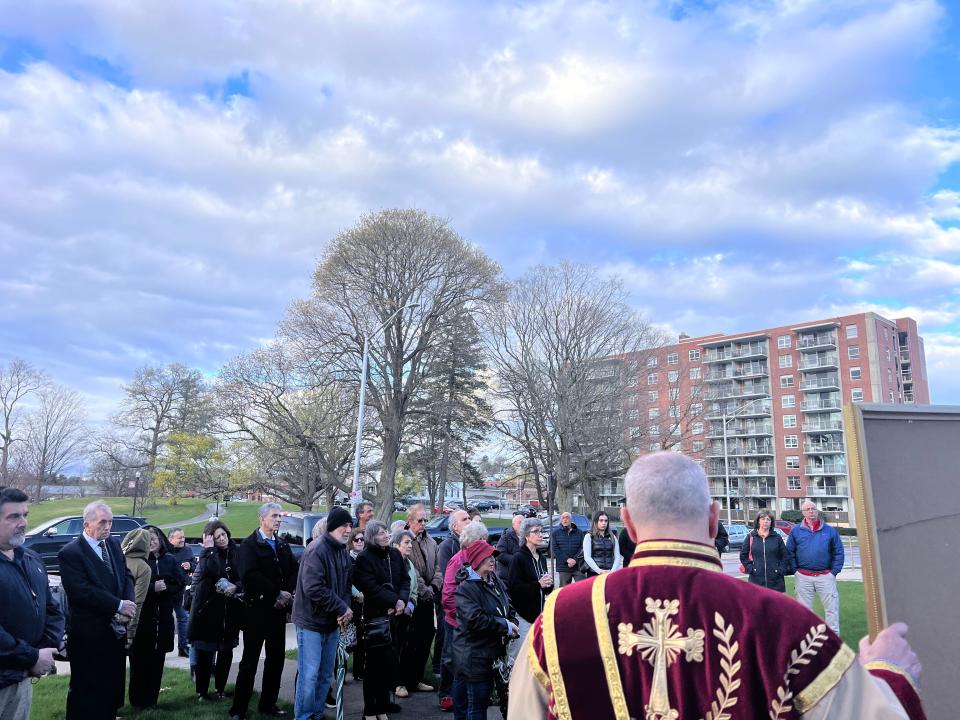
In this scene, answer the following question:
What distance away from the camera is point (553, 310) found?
37.6 meters

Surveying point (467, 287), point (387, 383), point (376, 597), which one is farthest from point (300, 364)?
point (376, 597)

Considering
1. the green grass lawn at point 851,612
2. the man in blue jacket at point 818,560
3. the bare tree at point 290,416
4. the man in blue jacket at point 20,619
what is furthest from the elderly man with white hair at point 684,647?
the bare tree at point 290,416

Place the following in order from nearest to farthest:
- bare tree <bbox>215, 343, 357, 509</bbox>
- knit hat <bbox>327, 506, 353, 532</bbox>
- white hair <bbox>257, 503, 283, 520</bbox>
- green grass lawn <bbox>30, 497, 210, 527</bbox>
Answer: knit hat <bbox>327, 506, 353, 532</bbox>
white hair <bbox>257, 503, 283, 520</bbox>
bare tree <bbox>215, 343, 357, 509</bbox>
green grass lawn <bbox>30, 497, 210, 527</bbox>

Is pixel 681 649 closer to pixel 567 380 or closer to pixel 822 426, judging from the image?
pixel 567 380

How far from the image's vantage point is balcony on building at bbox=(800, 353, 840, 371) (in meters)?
71.6

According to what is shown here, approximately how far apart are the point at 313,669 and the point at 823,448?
7636cm

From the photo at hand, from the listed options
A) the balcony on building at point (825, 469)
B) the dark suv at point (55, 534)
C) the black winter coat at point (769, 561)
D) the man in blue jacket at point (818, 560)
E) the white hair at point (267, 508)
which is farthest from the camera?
the balcony on building at point (825, 469)

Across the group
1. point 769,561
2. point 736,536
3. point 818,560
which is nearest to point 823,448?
point 736,536

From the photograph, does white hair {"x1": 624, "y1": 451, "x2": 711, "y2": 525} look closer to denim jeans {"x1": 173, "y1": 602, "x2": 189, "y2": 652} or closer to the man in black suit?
the man in black suit

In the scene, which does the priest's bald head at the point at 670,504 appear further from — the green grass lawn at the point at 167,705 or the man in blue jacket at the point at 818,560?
the man in blue jacket at the point at 818,560

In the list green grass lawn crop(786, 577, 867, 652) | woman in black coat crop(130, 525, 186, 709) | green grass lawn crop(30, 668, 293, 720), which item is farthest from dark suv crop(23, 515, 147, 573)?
green grass lawn crop(786, 577, 867, 652)

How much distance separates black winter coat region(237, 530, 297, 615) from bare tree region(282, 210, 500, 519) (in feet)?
82.7

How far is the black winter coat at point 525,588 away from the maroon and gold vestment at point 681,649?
5114 millimetres

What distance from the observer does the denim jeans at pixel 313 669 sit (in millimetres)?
5781
